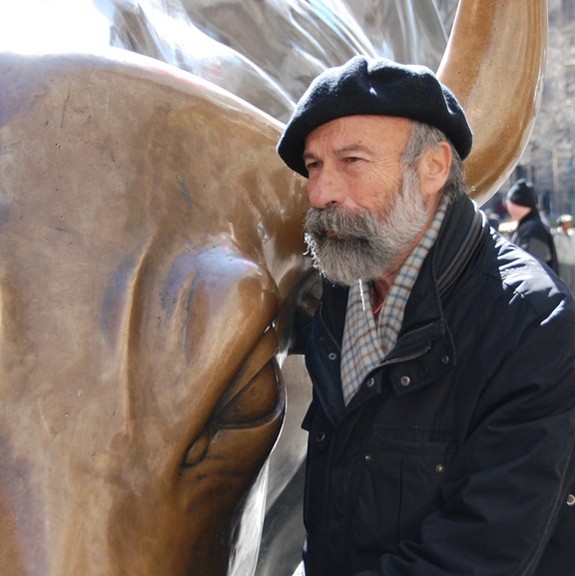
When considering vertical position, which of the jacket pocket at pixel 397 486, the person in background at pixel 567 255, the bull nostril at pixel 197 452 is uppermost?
the bull nostril at pixel 197 452

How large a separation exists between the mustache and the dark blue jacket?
0.29 feet

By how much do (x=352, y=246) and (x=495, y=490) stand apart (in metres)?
0.37

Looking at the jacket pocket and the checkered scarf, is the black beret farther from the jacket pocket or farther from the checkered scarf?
the jacket pocket

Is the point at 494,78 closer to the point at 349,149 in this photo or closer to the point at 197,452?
the point at 349,149

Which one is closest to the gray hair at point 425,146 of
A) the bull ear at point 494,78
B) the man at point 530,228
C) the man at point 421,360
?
the man at point 421,360

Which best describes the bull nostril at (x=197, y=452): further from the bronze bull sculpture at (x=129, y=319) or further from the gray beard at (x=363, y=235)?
the gray beard at (x=363, y=235)

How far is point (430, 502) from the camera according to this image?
1.21 metres

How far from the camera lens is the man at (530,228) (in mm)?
6430

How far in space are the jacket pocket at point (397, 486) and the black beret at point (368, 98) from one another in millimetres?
394

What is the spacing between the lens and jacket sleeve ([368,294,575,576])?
1.14 meters

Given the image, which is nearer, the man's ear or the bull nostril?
the bull nostril

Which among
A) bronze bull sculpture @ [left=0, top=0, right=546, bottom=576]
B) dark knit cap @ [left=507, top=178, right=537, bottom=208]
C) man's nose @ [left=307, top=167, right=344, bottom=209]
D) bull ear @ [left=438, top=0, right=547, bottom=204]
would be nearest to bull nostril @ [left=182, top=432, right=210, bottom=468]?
bronze bull sculpture @ [left=0, top=0, right=546, bottom=576]

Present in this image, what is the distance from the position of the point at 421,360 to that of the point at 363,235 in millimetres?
184

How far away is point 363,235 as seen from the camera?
4.30 feet
